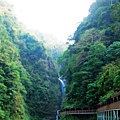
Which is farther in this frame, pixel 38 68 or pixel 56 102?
pixel 38 68

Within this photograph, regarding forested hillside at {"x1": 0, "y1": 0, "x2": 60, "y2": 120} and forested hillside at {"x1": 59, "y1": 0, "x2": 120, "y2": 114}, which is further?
forested hillside at {"x1": 0, "y1": 0, "x2": 60, "y2": 120}

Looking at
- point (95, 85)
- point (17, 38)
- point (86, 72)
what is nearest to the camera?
point (95, 85)

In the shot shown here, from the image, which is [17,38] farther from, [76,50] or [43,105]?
[76,50]

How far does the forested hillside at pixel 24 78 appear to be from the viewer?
30.2m

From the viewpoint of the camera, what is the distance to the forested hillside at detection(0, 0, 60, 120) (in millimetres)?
30250

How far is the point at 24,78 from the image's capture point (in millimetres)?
38688

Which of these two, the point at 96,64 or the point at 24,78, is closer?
the point at 96,64

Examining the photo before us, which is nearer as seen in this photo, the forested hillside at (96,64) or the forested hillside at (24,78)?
the forested hillside at (96,64)

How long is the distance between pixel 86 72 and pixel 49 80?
21.6m

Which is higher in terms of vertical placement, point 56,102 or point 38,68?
point 38,68

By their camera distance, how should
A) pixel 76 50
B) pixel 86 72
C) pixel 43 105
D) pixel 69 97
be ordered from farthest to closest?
pixel 43 105
pixel 76 50
pixel 69 97
pixel 86 72

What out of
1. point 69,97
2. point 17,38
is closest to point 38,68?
point 17,38

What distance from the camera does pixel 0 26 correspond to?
4575 cm

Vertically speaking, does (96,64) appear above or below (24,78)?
below
